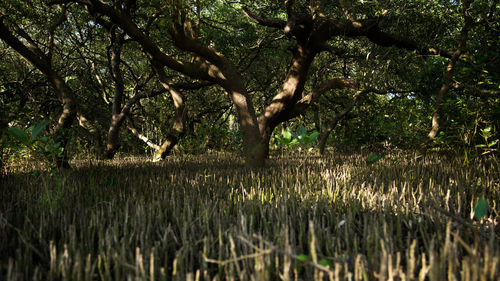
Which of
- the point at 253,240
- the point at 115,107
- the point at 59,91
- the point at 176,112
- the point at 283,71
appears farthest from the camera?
the point at 283,71

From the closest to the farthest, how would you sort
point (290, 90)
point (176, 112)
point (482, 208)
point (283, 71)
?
point (482, 208) → point (290, 90) → point (176, 112) → point (283, 71)

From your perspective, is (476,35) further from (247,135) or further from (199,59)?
(199,59)

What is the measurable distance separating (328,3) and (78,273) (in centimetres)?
599

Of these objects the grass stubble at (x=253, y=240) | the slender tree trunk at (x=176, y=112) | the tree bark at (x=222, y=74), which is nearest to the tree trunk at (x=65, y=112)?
the grass stubble at (x=253, y=240)

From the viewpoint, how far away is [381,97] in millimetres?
10273

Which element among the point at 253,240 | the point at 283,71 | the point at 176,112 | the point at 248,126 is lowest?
the point at 253,240

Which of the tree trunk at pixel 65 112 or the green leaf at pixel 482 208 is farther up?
the tree trunk at pixel 65 112

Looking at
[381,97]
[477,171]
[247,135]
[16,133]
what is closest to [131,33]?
[247,135]

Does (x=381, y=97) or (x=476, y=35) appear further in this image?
(x=381, y=97)

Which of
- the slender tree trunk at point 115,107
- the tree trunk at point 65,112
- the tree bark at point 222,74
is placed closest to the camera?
the tree trunk at point 65,112

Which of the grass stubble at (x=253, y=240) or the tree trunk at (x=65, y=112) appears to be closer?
the grass stubble at (x=253, y=240)

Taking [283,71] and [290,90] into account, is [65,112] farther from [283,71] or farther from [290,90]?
[283,71]

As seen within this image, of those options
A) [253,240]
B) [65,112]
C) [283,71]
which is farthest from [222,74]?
[283,71]

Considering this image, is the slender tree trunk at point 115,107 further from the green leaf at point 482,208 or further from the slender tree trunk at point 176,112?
the green leaf at point 482,208
